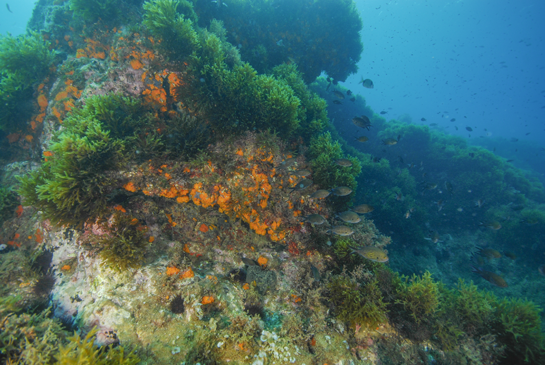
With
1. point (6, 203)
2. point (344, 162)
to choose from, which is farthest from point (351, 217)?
point (6, 203)

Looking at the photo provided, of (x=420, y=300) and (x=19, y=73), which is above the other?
(x=420, y=300)

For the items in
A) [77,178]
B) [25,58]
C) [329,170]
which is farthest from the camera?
[25,58]

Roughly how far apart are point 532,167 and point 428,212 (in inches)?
1117

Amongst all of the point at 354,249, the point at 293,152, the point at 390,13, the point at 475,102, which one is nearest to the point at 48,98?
the point at 293,152

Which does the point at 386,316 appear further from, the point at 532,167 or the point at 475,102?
the point at 475,102

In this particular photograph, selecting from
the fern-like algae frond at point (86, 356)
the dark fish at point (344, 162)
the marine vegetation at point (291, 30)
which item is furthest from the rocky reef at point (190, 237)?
the marine vegetation at point (291, 30)

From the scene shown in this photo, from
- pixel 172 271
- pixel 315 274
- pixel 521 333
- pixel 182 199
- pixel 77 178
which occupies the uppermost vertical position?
pixel 521 333

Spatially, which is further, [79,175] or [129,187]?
[129,187]

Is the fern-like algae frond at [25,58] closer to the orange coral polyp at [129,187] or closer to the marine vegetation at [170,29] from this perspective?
the marine vegetation at [170,29]

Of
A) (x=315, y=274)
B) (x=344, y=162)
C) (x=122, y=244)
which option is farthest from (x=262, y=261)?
(x=344, y=162)

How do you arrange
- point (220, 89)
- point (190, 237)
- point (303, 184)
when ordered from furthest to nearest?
1. point (220, 89)
2. point (303, 184)
3. point (190, 237)

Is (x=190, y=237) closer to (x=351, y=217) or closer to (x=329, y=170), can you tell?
(x=351, y=217)

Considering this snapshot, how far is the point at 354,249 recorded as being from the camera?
447cm

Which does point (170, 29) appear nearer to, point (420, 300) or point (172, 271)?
point (172, 271)
